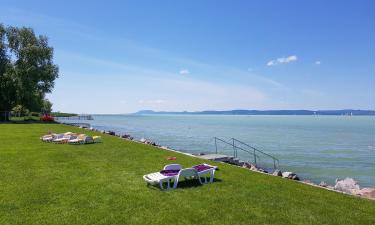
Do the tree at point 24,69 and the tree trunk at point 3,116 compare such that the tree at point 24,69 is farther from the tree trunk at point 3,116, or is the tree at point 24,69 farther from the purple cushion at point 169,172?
the purple cushion at point 169,172

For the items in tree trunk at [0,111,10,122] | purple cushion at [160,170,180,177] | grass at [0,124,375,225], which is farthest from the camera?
tree trunk at [0,111,10,122]

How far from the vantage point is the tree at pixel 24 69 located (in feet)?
160

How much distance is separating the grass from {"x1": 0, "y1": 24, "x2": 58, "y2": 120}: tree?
3975 centimetres

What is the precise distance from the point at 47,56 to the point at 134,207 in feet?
159

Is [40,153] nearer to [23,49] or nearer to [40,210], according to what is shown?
[40,210]

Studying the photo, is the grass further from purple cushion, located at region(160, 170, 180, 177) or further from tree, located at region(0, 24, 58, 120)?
tree, located at region(0, 24, 58, 120)

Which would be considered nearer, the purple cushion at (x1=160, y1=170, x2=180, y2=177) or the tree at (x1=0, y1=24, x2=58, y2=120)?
the purple cushion at (x1=160, y1=170, x2=180, y2=177)

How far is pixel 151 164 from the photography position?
13633mm

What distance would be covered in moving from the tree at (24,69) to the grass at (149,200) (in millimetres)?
39751

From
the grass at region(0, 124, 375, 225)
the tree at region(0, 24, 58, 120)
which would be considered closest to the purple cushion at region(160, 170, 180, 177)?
the grass at region(0, 124, 375, 225)

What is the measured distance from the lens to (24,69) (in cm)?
4928

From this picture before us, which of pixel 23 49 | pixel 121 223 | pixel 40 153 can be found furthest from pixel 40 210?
pixel 23 49

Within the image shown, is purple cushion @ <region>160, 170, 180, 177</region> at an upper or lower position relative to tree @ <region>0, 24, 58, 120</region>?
lower

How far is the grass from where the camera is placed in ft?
24.1
